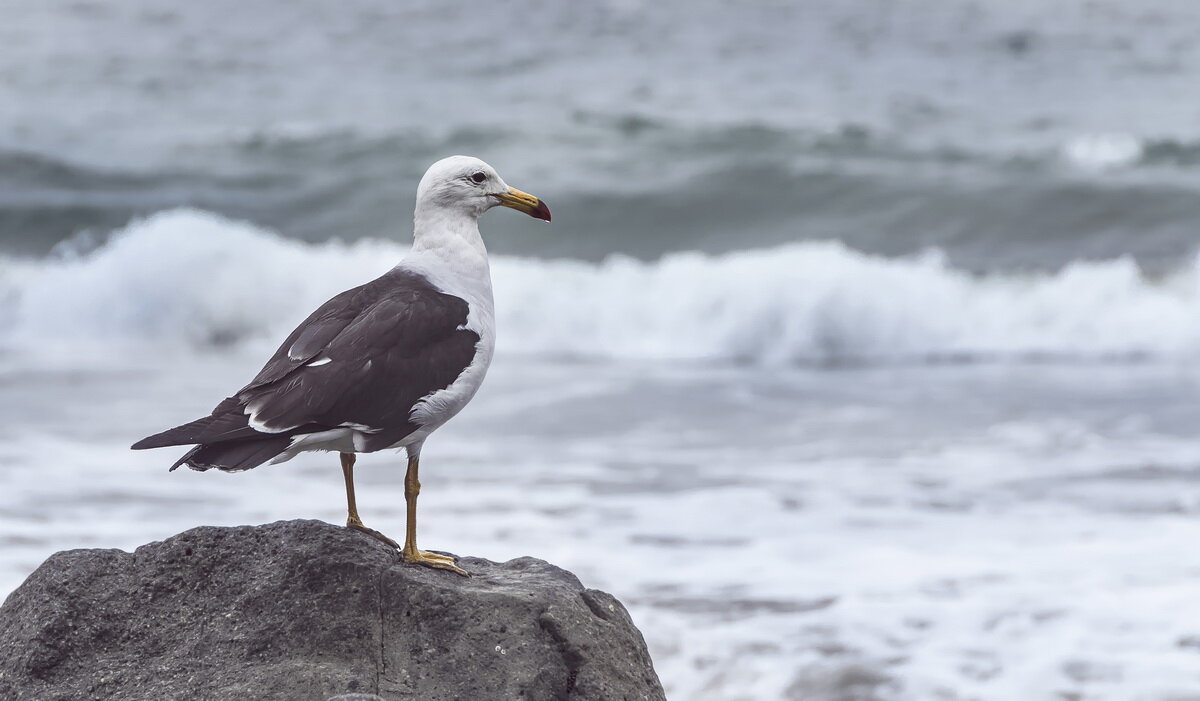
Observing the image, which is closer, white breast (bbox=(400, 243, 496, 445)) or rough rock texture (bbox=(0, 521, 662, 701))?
rough rock texture (bbox=(0, 521, 662, 701))

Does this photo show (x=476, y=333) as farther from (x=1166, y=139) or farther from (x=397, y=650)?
(x=1166, y=139)

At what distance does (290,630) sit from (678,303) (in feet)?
33.9

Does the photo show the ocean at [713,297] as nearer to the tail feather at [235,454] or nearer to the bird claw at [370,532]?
the bird claw at [370,532]

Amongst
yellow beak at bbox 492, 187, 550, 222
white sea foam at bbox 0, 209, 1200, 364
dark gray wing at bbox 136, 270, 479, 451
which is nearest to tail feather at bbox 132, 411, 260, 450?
dark gray wing at bbox 136, 270, 479, 451

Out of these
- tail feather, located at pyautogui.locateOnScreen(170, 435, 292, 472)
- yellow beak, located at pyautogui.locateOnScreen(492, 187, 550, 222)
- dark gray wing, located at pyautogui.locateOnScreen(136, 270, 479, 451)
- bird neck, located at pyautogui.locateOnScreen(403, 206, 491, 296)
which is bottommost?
tail feather, located at pyautogui.locateOnScreen(170, 435, 292, 472)

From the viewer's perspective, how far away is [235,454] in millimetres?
3717

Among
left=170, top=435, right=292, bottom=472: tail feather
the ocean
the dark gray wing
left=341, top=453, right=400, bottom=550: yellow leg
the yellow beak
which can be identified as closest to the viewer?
left=170, top=435, right=292, bottom=472: tail feather

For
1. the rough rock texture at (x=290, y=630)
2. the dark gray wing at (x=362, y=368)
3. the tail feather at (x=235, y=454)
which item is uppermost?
the dark gray wing at (x=362, y=368)

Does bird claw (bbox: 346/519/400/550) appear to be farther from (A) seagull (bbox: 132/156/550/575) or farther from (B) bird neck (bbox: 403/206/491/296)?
(B) bird neck (bbox: 403/206/491/296)

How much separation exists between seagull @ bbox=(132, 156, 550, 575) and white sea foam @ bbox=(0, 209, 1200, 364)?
8.52 metres

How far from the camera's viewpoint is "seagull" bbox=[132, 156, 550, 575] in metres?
3.76

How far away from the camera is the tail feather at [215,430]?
357 centimetres

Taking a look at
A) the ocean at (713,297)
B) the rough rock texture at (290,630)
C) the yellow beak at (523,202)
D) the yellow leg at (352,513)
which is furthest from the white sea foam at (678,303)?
the rough rock texture at (290,630)

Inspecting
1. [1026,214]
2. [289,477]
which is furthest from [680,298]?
[289,477]
